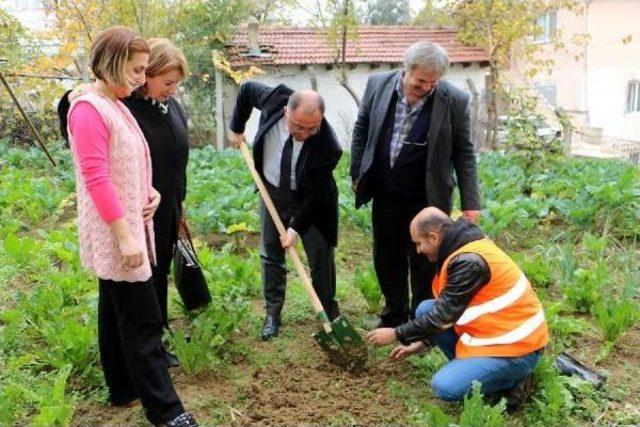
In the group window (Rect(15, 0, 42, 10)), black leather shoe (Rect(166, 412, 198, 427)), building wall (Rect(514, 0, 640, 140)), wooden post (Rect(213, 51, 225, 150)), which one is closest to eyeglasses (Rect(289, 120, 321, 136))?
black leather shoe (Rect(166, 412, 198, 427))

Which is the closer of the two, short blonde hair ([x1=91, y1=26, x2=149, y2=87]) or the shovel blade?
short blonde hair ([x1=91, y1=26, x2=149, y2=87])

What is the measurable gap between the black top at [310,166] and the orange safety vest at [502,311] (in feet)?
3.33

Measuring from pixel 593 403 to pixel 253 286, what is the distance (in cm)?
238

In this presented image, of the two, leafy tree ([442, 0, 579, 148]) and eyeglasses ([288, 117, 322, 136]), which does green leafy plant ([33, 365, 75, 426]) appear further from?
leafy tree ([442, 0, 579, 148])

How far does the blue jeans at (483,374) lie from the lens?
114 inches

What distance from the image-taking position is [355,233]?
20.7ft

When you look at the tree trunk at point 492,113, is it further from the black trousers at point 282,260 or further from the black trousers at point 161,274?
the black trousers at point 161,274

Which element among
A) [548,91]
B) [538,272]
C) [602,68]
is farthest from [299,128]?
[548,91]

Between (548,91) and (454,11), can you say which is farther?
(548,91)

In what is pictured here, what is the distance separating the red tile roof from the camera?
51.0ft

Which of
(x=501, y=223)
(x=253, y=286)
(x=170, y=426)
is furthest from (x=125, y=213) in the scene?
(x=501, y=223)

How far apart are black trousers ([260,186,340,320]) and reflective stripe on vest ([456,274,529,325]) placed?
1.18 metres

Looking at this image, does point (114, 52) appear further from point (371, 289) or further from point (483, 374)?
point (371, 289)

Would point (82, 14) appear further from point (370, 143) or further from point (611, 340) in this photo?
point (611, 340)
